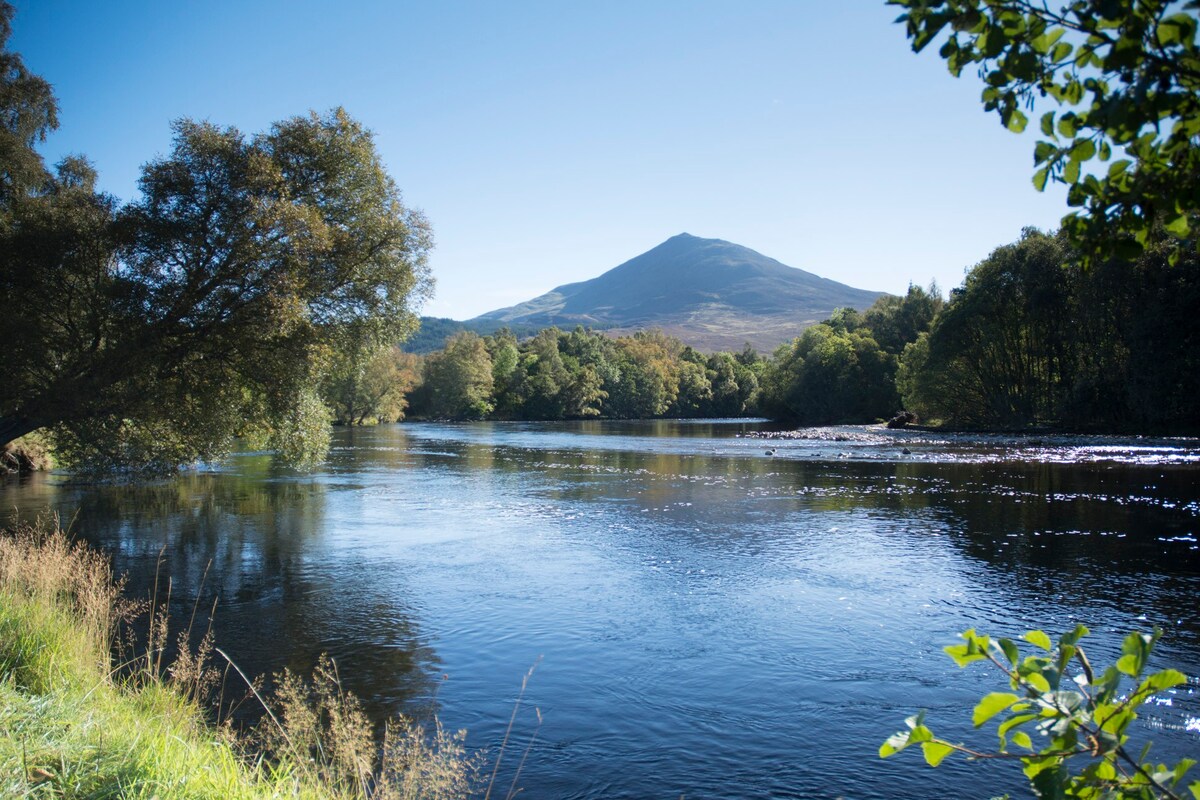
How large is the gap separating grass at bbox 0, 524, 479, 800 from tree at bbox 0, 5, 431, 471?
34.4ft

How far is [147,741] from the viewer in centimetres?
648

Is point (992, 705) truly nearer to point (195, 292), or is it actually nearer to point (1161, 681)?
point (1161, 681)

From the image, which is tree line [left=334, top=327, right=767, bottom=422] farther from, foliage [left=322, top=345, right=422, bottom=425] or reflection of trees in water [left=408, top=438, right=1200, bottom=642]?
reflection of trees in water [left=408, top=438, right=1200, bottom=642]

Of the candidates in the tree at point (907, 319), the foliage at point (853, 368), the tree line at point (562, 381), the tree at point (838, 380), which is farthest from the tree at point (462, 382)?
the tree at point (907, 319)

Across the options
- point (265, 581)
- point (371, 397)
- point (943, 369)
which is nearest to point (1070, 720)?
point (265, 581)

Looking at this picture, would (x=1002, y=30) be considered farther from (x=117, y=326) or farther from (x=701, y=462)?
(x=701, y=462)

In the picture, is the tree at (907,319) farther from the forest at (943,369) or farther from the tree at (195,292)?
the tree at (195,292)

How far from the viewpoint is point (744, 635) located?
44.2 ft

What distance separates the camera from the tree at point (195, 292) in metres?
20.3

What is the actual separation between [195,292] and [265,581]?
8.43m

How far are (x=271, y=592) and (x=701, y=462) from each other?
1324 inches

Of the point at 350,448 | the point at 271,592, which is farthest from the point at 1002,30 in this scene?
the point at 350,448

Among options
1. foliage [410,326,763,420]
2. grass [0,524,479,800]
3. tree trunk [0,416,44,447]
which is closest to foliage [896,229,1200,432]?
grass [0,524,479,800]

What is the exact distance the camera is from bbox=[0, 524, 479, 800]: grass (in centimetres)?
567
